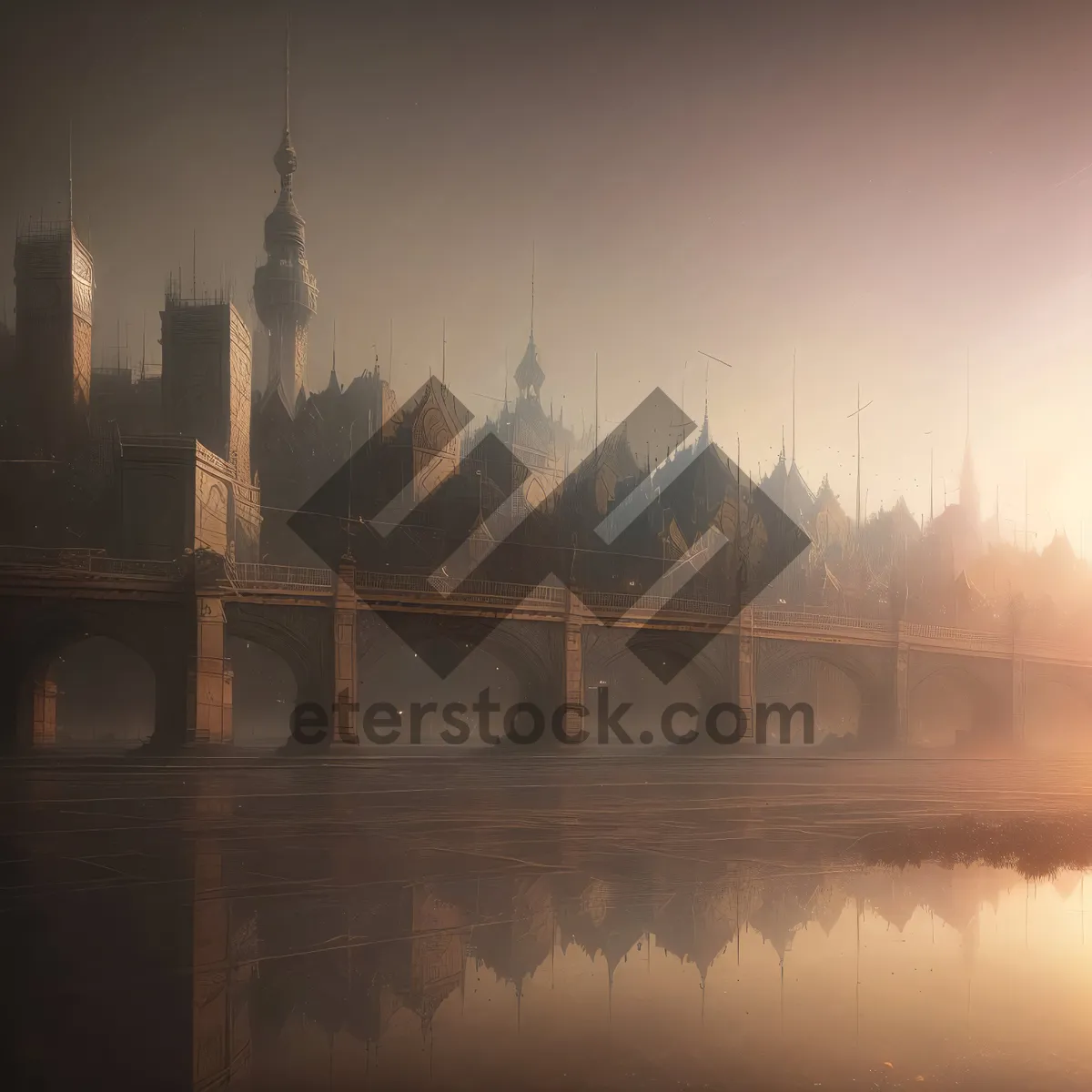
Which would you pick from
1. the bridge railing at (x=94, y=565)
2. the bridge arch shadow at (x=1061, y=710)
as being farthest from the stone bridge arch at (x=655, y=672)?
the bridge arch shadow at (x=1061, y=710)

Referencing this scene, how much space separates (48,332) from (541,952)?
49.4 metres

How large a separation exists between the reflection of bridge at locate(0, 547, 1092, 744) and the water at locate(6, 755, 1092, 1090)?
1753cm

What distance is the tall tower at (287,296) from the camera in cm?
7162

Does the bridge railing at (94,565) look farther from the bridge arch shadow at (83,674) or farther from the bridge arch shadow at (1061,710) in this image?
the bridge arch shadow at (1061,710)

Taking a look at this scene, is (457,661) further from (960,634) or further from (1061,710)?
(1061,710)

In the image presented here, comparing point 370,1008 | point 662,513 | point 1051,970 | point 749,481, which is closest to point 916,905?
point 1051,970

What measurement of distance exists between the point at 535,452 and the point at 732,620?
23.1 m

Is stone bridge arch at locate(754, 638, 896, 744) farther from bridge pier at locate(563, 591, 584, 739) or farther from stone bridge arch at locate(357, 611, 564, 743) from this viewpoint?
stone bridge arch at locate(357, 611, 564, 743)

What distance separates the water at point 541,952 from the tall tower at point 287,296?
57711 mm

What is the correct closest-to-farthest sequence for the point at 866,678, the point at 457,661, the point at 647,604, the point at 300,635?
the point at 300,635 < the point at 647,604 < the point at 457,661 < the point at 866,678

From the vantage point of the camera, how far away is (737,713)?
4819 centimetres

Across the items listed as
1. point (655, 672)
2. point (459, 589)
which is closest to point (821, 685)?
point (655, 672)

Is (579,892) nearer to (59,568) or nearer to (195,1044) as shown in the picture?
(195,1044)

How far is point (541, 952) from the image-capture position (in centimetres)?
830
